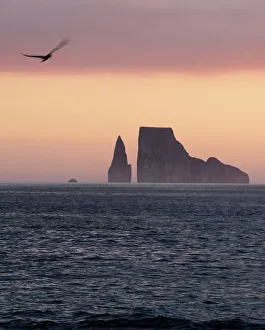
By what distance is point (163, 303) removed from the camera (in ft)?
122

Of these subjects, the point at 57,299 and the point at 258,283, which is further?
the point at 258,283

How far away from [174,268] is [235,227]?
141 ft

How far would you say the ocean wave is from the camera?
3147 cm

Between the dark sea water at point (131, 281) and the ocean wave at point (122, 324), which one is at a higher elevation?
the dark sea water at point (131, 281)

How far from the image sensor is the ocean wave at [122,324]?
3147cm

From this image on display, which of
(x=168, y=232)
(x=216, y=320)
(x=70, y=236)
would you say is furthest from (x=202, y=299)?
(x=168, y=232)

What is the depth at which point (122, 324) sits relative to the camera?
1261 inches

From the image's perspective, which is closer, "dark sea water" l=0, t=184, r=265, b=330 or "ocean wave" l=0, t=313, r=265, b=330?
"ocean wave" l=0, t=313, r=265, b=330

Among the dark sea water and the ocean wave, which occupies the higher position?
the dark sea water

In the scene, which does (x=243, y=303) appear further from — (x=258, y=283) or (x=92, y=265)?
(x=92, y=265)

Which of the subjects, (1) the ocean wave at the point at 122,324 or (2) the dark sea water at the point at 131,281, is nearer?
(1) the ocean wave at the point at 122,324

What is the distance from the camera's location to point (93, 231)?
83.4 m

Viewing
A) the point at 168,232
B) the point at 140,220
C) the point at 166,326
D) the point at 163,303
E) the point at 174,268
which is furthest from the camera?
the point at 140,220

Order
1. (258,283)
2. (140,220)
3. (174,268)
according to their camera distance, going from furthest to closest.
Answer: (140,220) → (174,268) → (258,283)
